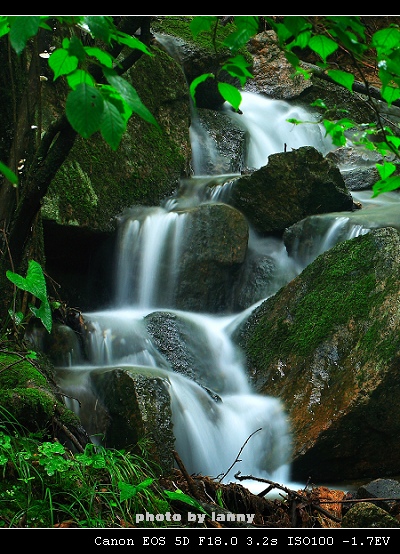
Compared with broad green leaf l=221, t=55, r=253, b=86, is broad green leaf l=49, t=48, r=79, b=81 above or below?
above

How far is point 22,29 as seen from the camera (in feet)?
4.42

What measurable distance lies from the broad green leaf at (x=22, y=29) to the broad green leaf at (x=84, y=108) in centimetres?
18

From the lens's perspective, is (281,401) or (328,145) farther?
(328,145)

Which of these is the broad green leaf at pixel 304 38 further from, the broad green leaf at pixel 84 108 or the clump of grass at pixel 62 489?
the clump of grass at pixel 62 489

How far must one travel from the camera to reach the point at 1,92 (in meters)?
3.68

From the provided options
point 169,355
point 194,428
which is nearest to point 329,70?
point 194,428

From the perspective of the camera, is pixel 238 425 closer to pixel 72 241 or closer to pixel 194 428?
pixel 194 428

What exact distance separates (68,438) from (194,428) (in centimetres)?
101

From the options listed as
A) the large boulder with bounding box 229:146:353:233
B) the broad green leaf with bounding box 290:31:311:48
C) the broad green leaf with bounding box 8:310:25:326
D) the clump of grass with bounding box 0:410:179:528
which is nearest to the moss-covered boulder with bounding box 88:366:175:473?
the broad green leaf with bounding box 8:310:25:326

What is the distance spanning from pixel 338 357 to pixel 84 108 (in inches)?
120

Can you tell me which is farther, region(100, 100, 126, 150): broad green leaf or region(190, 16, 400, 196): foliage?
region(190, 16, 400, 196): foliage

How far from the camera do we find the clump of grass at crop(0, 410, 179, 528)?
2.11 metres

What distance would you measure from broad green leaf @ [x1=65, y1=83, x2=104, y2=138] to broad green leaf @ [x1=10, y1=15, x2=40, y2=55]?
7.0 inches

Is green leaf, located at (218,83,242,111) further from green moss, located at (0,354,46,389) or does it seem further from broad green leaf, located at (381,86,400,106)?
green moss, located at (0,354,46,389)
